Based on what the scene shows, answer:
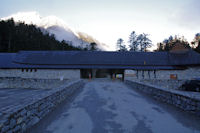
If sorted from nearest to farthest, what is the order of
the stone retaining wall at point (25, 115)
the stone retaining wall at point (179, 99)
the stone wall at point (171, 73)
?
the stone retaining wall at point (25, 115), the stone retaining wall at point (179, 99), the stone wall at point (171, 73)

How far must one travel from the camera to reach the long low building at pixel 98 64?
69.1 feet

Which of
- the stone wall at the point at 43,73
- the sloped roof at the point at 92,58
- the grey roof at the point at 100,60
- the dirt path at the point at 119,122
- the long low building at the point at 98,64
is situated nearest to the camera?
the dirt path at the point at 119,122

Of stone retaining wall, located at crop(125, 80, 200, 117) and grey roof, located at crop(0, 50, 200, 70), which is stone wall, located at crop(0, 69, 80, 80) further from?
stone retaining wall, located at crop(125, 80, 200, 117)

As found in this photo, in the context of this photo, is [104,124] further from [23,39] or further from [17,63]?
[23,39]

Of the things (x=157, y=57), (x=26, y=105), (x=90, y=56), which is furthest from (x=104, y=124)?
(x=157, y=57)

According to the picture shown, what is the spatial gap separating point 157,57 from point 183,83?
40.0 ft

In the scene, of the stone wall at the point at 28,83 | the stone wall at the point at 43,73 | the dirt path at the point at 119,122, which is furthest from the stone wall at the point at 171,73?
the dirt path at the point at 119,122

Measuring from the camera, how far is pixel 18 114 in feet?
9.39

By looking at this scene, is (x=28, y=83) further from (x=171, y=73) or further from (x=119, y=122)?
(x=171, y=73)

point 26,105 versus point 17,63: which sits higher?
point 17,63

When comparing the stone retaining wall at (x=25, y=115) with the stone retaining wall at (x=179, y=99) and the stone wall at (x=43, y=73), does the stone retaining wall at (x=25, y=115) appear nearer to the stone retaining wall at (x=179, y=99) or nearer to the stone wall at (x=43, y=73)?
the stone retaining wall at (x=179, y=99)

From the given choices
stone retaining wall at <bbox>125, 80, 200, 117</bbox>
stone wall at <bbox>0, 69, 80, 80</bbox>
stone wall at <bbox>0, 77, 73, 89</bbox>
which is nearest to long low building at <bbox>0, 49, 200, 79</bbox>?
stone wall at <bbox>0, 69, 80, 80</bbox>

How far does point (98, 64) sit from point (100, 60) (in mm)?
1429

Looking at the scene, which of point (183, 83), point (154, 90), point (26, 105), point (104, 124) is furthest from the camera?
point (183, 83)
